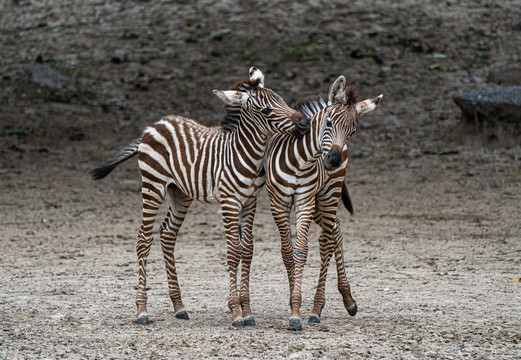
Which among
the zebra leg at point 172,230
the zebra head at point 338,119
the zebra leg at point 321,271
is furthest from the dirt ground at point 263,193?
the zebra head at point 338,119

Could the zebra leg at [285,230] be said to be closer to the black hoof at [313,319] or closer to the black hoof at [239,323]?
the black hoof at [313,319]

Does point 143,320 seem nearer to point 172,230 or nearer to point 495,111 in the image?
point 172,230

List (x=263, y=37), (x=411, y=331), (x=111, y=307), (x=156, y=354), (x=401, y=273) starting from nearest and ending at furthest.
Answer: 1. (x=156, y=354)
2. (x=411, y=331)
3. (x=111, y=307)
4. (x=401, y=273)
5. (x=263, y=37)

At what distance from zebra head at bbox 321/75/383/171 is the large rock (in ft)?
28.7

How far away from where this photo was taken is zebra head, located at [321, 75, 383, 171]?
21.0 feet

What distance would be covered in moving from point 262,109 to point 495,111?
31.4 ft

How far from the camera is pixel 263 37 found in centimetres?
2006

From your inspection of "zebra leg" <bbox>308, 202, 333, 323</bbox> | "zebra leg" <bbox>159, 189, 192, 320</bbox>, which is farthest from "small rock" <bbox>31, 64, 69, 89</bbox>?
"zebra leg" <bbox>308, 202, 333, 323</bbox>

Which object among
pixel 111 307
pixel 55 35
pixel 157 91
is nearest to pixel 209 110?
pixel 157 91

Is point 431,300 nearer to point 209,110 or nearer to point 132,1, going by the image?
point 209,110

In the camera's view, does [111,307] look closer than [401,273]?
Yes

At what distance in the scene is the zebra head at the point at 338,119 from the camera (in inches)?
252

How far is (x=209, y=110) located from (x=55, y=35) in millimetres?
5687

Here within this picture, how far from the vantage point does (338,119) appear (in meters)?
6.61
